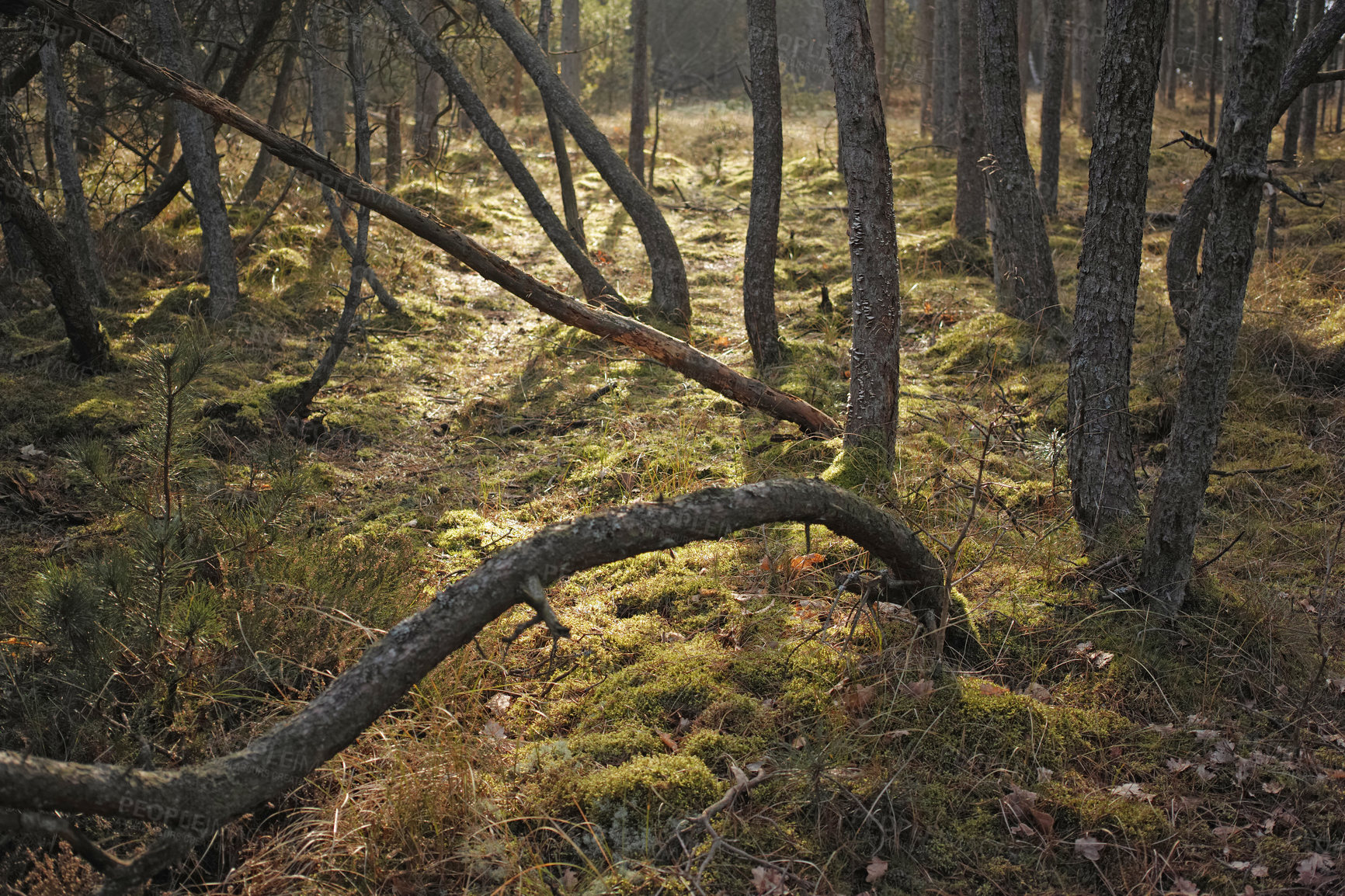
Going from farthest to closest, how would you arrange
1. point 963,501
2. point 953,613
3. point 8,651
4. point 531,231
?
point 531,231 < point 963,501 < point 953,613 < point 8,651

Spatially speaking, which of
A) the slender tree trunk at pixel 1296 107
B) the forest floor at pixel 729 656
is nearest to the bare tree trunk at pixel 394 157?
the forest floor at pixel 729 656

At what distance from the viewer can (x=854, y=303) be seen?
17.4 ft

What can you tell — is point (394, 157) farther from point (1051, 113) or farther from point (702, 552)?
point (702, 552)

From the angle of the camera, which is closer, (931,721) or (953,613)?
(931,721)

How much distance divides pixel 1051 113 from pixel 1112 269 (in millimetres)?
7773

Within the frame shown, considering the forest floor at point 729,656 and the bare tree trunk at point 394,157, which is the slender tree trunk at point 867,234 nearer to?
the forest floor at point 729,656

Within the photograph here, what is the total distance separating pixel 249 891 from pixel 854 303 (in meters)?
4.30

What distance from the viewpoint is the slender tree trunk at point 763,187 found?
286 inches

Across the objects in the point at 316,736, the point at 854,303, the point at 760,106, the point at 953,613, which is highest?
the point at 760,106

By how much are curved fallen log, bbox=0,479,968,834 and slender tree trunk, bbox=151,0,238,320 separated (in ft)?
22.6

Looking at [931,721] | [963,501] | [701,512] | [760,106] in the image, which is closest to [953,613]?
[931,721]

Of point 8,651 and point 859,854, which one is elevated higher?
point 8,651

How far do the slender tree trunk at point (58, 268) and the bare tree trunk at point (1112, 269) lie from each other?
7.18 meters

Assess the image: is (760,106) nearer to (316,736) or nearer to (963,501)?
(963,501)
